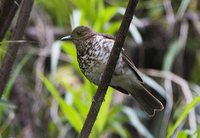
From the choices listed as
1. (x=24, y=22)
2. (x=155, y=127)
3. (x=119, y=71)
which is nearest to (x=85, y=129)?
(x=24, y=22)

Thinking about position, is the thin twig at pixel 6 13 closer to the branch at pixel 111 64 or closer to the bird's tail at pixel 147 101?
the branch at pixel 111 64

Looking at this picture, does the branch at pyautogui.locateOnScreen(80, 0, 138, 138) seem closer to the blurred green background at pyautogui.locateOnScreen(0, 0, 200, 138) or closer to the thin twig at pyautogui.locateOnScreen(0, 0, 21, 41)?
the thin twig at pyautogui.locateOnScreen(0, 0, 21, 41)

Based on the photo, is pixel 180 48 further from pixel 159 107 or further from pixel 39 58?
pixel 159 107

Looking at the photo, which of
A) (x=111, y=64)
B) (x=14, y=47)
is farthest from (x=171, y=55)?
(x=111, y=64)

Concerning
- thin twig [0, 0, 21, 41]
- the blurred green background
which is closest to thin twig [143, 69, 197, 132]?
the blurred green background

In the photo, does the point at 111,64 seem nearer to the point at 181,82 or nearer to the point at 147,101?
the point at 147,101

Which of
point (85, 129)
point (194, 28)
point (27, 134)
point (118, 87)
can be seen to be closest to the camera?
point (85, 129)
